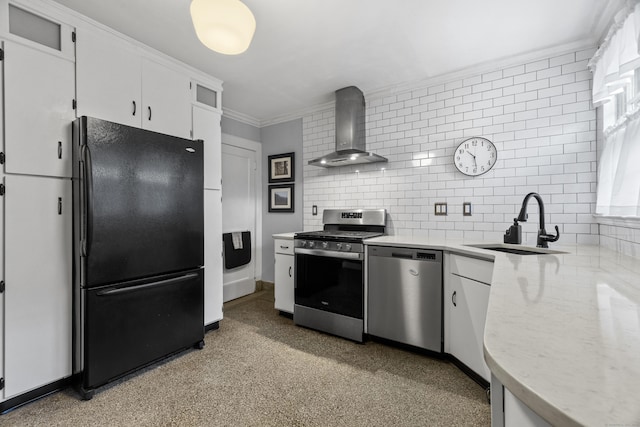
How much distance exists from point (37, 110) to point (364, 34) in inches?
89.3

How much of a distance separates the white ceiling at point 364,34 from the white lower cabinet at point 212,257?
129cm

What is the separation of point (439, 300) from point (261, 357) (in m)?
1.49

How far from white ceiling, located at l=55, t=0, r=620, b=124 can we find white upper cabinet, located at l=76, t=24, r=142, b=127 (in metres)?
0.14

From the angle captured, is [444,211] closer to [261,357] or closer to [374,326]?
[374,326]

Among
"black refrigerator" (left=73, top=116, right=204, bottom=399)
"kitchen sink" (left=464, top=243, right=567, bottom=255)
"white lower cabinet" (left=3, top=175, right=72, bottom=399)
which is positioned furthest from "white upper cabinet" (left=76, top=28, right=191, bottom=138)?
"kitchen sink" (left=464, top=243, right=567, bottom=255)

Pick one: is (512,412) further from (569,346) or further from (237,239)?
(237,239)

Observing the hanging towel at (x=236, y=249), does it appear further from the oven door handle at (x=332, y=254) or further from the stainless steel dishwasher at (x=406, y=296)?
the stainless steel dishwasher at (x=406, y=296)

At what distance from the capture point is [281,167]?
4.11m

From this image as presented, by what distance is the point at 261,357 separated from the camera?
7.72 feet

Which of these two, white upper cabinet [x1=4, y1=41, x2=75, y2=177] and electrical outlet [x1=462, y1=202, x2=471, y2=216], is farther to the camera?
electrical outlet [x1=462, y1=202, x2=471, y2=216]

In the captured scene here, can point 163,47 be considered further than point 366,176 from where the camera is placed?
No

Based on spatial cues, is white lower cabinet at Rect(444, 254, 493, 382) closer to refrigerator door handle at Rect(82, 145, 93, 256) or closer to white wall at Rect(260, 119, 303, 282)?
white wall at Rect(260, 119, 303, 282)

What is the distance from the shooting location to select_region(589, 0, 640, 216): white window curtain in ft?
5.06

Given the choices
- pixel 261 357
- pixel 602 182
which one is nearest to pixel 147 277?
pixel 261 357
